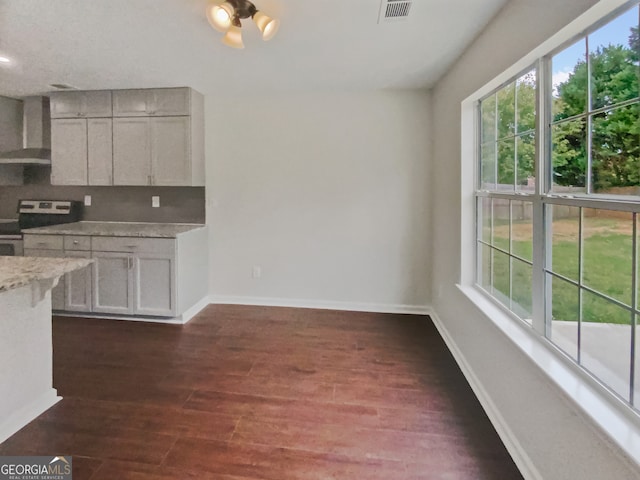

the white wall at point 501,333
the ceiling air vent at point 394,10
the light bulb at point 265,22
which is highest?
the ceiling air vent at point 394,10

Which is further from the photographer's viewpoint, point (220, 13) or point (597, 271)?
point (220, 13)

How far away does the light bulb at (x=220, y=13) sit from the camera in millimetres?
1872

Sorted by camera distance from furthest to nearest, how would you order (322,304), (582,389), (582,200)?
1. (322,304)
2. (582,200)
3. (582,389)

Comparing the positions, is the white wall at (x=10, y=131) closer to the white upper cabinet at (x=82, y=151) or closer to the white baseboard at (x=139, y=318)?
the white upper cabinet at (x=82, y=151)

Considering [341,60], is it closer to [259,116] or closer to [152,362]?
[259,116]

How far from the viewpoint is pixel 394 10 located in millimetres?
2023

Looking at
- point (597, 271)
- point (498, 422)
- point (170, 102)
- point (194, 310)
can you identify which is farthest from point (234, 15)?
point (194, 310)

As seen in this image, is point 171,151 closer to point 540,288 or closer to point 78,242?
point 78,242

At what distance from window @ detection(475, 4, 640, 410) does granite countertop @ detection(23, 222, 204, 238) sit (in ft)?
9.38

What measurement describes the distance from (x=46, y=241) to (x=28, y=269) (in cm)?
211

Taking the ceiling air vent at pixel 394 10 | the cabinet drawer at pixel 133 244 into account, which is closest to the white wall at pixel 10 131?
the cabinet drawer at pixel 133 244

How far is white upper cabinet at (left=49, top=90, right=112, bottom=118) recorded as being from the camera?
3668 millimetres

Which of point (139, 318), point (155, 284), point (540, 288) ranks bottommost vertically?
point (139, 318)

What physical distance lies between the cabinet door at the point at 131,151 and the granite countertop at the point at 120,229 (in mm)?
478
